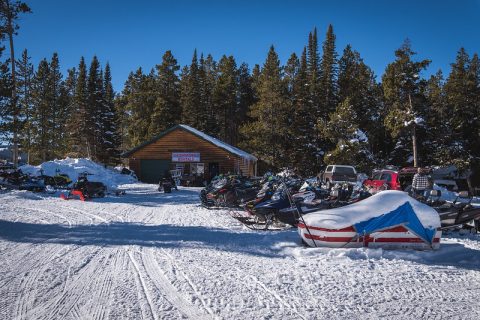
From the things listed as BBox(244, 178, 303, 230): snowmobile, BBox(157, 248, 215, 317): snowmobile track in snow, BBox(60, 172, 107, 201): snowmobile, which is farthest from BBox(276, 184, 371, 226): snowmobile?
BBox(60, 172, 107, 201): snowmobile

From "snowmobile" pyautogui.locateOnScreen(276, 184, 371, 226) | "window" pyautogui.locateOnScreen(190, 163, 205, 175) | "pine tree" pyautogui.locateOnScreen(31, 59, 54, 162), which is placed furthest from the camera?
"pine tree" pyautogui.locateOnScreen(31, 59, 54, 162)

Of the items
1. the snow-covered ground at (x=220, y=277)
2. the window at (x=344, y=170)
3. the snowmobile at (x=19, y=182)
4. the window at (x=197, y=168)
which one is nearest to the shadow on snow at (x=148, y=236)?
the snow-covered ground at (x=220, y=277)

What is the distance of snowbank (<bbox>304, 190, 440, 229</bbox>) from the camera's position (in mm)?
6379

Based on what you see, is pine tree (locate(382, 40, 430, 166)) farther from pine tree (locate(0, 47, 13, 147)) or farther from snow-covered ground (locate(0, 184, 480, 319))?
pine tree (locate(0, 47, 13, 147))

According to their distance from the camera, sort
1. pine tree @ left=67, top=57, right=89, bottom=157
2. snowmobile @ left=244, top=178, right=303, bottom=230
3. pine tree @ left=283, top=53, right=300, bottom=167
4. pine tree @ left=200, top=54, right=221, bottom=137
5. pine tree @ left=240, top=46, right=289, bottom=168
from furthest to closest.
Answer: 1. pine tree @ left=200, top=54, right=221, bottom=137
2. pine tree @ left=67, top=57, right=89, bottom=157
3. pine tree @ left=283, top=53, right=300, bottom=167
4. pine tree @ left=240, top=46, right=289, bottom=168
5. snowmobile @ left=244, top=178, right=303, bottom=230

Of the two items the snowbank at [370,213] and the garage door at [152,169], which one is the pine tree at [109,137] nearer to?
the garage door at [152,169]

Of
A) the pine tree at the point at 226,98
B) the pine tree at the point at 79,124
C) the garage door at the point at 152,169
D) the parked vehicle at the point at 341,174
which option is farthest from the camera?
the pine tree at the point at 226,98

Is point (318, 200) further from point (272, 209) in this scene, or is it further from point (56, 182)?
point (56, 182)

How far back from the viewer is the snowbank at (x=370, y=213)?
20.9 ft

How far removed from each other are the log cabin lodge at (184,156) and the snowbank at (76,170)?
6.98 feet

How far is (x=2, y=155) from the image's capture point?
57.0 m

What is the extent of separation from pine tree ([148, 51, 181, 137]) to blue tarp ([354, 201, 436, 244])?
35.1m

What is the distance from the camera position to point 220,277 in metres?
4.96

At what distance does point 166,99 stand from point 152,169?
46.0 feet
